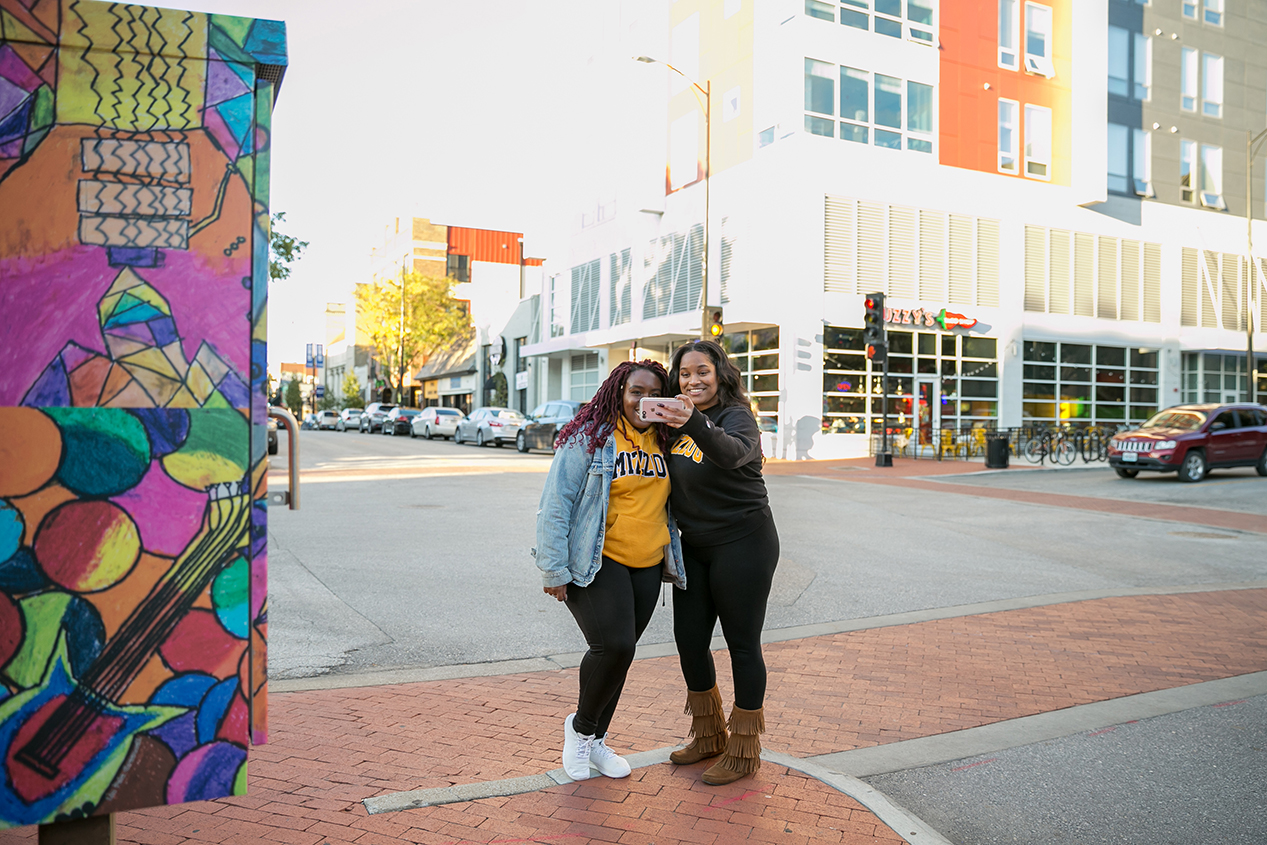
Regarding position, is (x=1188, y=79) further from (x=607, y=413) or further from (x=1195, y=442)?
(x=607, y=413)

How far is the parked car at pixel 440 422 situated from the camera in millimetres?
38938

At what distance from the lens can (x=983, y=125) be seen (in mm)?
30344

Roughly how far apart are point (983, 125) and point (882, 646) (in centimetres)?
2815

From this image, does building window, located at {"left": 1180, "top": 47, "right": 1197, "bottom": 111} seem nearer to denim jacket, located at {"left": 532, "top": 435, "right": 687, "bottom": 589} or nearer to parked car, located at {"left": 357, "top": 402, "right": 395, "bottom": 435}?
parked car, located at {"left": 357, "top": 402, "right": 395, "bottom": 435}

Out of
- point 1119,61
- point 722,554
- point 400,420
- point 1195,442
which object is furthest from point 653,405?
point 400,420

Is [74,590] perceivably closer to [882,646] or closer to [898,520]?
[882,646]

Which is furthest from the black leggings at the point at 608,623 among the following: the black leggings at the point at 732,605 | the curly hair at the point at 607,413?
the curly hair at the point at 607,413

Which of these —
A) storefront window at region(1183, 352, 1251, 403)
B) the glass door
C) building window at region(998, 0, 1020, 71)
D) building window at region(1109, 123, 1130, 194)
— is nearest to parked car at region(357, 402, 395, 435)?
the glass door

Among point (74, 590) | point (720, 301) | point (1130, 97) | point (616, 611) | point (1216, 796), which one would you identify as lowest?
point (1216, 796)

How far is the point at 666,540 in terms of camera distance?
376 centimetres

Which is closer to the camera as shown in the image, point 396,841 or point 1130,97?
point 396,841

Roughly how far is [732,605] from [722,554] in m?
0.21

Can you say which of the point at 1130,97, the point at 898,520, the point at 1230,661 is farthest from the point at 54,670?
the point at 1130,97

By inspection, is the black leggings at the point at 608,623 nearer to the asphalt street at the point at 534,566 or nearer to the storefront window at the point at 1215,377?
the asphalt street at the point at 534,566
